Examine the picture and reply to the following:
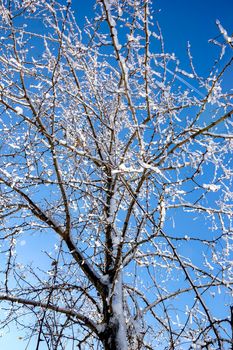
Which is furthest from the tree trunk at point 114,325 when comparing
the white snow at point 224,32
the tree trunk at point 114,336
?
the white snow at point 224,32

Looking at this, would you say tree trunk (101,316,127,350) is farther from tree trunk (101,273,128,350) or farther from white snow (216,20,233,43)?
white snow (216,20,233,43)

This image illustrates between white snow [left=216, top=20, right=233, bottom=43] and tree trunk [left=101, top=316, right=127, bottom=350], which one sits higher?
white snow [left=216, top=20, right=233, bottom=43]

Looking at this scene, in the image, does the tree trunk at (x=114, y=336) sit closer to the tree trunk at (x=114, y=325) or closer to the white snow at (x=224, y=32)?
the tree trunk at (x=114, y=325)

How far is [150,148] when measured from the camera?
163 inches

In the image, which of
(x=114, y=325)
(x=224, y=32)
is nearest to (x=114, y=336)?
(x=114, y=325)

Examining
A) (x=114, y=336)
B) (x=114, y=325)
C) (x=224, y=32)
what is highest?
(x=224, y=32)

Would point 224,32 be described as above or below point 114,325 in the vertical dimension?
above

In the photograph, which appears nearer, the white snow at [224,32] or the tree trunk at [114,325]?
the white snow at [224,32]

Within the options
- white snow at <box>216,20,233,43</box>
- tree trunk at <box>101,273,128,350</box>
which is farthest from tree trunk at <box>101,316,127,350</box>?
white snow at <box>216,20,233,43</box>

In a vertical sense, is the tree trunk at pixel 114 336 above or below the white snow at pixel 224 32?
below

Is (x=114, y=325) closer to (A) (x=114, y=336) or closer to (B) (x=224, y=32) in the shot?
(A) (x=114, y=336)

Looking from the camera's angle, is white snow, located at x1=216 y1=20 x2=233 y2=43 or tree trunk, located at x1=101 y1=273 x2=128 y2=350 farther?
tree trunk, located at x1=101 y1=273 x2=128 y2=350

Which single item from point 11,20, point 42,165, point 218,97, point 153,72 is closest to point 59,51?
point 11,20

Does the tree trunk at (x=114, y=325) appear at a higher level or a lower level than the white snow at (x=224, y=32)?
lower
